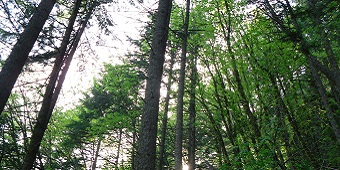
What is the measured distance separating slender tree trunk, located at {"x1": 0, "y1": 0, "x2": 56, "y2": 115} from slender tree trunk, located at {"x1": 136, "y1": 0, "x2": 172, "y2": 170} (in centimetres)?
259

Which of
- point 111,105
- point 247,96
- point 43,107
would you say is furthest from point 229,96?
point 111,105

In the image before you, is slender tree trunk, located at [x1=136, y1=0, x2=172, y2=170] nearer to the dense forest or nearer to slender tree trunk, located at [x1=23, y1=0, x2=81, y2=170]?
the dense forest

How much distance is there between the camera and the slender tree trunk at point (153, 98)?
367 cm

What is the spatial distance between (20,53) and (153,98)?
288cm

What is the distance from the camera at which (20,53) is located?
182 inches

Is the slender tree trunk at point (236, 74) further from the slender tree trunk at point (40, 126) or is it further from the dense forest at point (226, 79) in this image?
the slender tree trunk at point (40, 126)

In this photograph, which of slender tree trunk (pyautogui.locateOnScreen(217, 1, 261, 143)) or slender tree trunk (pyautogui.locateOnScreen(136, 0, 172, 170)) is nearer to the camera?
slender tree trunk (pyautogui.locateOnScreen(136, 0, 172, 170))

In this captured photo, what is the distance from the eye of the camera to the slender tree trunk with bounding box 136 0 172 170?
367 cm

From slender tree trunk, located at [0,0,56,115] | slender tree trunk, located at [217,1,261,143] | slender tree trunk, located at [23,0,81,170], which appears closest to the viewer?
slender tree trunk, located at [0,0,56,115]

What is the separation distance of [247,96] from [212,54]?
6.64 ft

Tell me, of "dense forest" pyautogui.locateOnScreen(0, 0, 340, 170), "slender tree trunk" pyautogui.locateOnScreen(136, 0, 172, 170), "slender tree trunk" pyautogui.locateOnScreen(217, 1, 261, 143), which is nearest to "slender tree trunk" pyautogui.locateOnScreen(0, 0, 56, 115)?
"dense forest" pyautogui.locateOnScreen(0, 0, 340, 170)

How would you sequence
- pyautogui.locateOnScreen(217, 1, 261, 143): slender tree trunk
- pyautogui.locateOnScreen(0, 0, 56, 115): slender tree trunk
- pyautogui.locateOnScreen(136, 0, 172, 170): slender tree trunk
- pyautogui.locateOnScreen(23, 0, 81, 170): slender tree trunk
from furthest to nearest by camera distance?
1. pyautogui.locateOnScreen(217, 1, 261, 143): slender tree trunk
2. pyautogui.locateOnScreen(23, 0, 81, 170): slender tree trunk
3. pyautogui.locateOnScreen(0, 0, 56, 115): slender tree trunk
4. pyautogui.locateOnScreen(136, 0, 172, 170): slender tree trunk

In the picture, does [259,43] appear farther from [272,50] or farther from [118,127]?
[118,127]

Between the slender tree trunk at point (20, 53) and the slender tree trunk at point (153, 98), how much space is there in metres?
2.59
